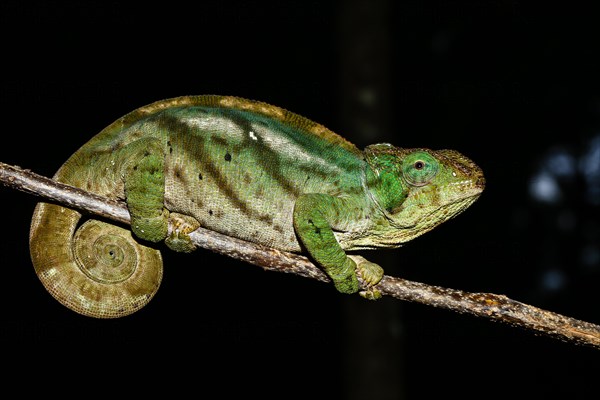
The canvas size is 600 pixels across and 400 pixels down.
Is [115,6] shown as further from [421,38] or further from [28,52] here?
[421,38]

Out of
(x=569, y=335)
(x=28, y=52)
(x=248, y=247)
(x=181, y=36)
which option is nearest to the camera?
(x=569, y=335)

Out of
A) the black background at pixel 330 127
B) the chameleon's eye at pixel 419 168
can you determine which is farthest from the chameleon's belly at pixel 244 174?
the black background at pixel 330 127

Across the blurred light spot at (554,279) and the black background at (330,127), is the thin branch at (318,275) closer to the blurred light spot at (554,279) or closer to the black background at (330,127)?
the black background at (330,127)

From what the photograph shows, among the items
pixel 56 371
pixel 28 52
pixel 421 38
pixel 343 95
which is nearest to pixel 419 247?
pixel 421 38

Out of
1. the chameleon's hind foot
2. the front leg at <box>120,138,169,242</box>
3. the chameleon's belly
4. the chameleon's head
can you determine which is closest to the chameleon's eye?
the chameleon's head

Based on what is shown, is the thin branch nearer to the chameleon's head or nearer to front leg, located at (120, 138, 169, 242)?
front leg, located at (120, 138, 169, 242)

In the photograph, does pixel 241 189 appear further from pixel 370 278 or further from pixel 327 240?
pixel 370 278
